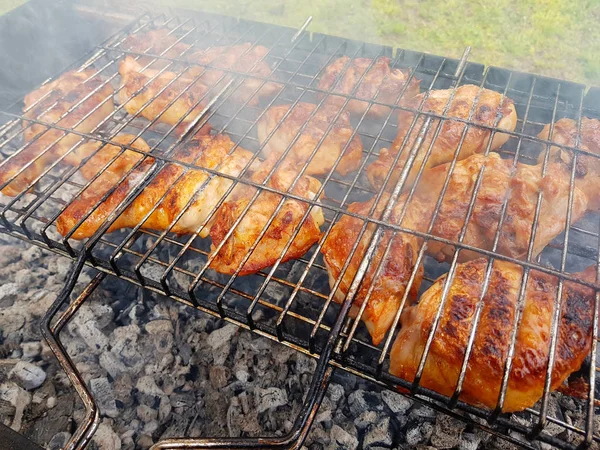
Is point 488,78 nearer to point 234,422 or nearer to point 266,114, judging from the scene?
point 266,114

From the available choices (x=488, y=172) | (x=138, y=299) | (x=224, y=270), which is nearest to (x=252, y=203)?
(x=224, y=270)

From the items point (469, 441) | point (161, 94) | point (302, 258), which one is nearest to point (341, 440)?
point (469, 441)

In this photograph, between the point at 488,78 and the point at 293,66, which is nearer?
the point at 488,78

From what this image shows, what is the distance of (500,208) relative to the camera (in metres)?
2.76

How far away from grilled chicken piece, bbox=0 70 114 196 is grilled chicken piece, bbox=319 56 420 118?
6.95 feet

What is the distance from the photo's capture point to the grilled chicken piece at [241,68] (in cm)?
400

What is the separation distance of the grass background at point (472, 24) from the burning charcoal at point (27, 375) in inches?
198

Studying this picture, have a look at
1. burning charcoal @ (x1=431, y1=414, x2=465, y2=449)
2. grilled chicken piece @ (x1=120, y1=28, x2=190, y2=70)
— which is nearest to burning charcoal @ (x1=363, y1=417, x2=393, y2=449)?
burning charcoal @ (x1=431, y1=414, x2=465, y2=449)

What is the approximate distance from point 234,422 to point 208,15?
4342 mm

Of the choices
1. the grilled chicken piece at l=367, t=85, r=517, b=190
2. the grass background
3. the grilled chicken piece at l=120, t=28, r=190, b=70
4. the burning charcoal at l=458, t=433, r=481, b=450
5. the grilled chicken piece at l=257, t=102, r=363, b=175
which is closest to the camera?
the burning charcoal at l=458, t=433, r=481, b=450

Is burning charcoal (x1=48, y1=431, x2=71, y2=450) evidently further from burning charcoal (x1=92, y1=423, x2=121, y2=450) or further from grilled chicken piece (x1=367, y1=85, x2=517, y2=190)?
grilled chicken piece (x1=367, y1=85, x2=517, y2=190)

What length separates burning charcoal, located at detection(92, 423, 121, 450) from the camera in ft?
9.11

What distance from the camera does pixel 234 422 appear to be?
287cm

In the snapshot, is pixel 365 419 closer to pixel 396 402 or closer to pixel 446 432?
pixel 396 402
